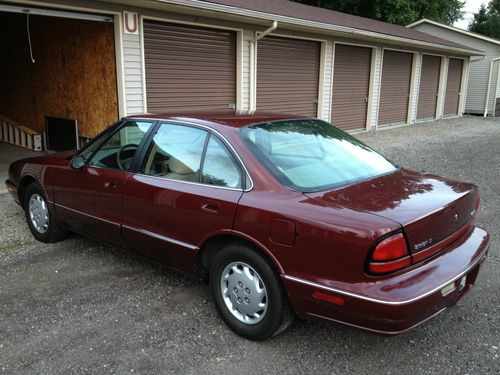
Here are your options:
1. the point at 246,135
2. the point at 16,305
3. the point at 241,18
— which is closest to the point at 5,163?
the point at 241,18

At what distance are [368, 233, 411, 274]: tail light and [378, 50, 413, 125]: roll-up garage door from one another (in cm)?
1378

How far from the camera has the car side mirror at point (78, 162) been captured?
427cm

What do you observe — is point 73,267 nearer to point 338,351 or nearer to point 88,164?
point 88,164

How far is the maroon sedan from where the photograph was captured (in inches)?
103

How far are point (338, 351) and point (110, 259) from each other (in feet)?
7.98

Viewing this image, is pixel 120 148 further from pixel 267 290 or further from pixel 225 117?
pixel 267 290

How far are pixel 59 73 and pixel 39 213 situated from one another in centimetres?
552

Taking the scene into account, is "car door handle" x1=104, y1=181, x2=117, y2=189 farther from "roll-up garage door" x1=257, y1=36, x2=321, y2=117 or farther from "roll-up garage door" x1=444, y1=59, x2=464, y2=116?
"roll-up garage door" x1=444, y1=59, x2=464, y2=116

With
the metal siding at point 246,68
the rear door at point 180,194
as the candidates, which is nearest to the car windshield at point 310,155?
the rear door at point 180,194

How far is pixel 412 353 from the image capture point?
9.93ft

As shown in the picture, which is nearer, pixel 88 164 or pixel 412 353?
pixel 412 353

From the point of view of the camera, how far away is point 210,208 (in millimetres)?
3219

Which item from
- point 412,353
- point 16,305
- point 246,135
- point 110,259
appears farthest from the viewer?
point 110,259

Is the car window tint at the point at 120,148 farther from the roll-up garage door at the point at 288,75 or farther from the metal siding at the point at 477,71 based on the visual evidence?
the metal siding at the point at 477,71
